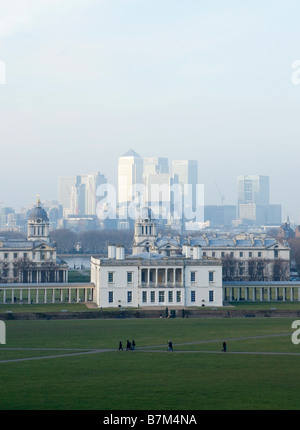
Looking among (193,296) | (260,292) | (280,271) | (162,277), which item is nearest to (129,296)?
(162,277)

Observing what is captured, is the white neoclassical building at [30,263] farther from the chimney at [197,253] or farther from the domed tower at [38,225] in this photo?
the chimney at [197,253]

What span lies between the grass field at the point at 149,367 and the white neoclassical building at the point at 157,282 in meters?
15.2

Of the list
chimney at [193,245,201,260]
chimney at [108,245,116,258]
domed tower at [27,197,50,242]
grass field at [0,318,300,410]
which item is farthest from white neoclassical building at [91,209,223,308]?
domed tower at [27,197,50,242]

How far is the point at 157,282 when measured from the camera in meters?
→ 84.1

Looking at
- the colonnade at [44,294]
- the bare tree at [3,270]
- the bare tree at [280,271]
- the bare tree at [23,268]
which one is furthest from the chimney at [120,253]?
the bare tree at [3,270]

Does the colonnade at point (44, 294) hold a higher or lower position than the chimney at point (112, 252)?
lower

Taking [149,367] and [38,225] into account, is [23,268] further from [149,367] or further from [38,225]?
[149,367]

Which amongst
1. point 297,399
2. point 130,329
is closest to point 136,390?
point 297,399

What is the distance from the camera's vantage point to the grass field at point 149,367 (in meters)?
38.0

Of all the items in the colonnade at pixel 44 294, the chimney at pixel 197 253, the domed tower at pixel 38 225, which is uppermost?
the domed tower at pixel 38 225

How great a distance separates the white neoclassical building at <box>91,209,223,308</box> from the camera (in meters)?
83.1

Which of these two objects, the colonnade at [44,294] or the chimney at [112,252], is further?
the colonnade at [44,294]

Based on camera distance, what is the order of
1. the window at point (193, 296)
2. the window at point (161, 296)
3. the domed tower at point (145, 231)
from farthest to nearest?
1. the domed tower at point (145, 231)
2. the window at point (193, 296)
3. the window at point (161, 296)
